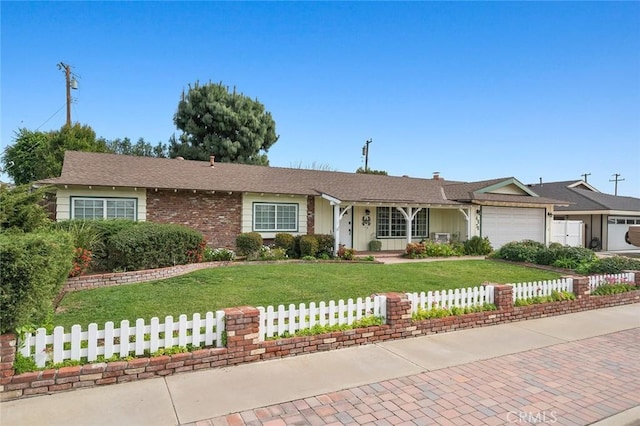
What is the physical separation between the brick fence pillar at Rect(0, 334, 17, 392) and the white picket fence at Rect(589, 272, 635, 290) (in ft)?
33.9

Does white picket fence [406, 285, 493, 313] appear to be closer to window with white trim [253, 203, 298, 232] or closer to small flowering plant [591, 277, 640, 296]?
small flowering plant [591, 277, 640, 296]

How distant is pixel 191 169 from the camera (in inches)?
625

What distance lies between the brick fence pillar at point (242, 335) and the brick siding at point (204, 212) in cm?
1004

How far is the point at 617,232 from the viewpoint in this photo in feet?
77.9

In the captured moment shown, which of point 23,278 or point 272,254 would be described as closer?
point 23,278

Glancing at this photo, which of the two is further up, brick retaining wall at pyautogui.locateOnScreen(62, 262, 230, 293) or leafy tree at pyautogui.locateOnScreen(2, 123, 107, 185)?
leafy tree at pyautogui.locateOnScreen(2, 123, 107, 185)

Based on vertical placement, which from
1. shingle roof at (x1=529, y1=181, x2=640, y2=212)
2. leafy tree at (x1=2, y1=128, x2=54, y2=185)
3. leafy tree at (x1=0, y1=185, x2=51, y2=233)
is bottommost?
leafy tree at (x1=0, y1=185, x2=51, y2=233)

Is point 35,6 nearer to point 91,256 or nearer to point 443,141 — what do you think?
point 91,256

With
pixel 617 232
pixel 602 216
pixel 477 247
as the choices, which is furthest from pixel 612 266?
pixel 617 232

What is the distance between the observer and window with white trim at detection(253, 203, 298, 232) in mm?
15047

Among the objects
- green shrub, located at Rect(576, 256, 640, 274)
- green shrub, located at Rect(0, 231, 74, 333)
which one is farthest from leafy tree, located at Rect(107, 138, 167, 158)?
green shrub, located at Rect(576, 256, 640, 274)

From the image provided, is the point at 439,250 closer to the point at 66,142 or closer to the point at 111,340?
the point at 111,340

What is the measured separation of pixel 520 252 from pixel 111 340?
46.0 ft

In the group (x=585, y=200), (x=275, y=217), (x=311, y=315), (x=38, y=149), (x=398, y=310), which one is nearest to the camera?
(x=311, y=315)
